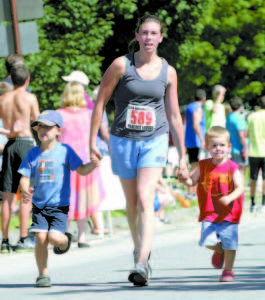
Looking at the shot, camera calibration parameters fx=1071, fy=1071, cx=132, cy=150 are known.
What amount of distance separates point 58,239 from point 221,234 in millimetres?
1351

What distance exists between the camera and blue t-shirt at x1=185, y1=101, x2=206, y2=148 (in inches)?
726

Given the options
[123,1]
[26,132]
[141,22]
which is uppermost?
[123,1]

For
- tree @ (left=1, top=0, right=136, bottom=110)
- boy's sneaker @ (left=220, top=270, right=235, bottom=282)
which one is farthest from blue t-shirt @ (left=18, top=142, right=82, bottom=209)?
tree @ (left=1, top=0, right=136, bottom=110)

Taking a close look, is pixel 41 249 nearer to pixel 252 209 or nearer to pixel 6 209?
pixel 6 209

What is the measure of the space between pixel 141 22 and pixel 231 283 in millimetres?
2186

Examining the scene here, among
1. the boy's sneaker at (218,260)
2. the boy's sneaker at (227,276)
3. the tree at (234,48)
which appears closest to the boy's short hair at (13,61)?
the boy's sneaker at (218,260)

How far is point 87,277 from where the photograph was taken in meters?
9.20

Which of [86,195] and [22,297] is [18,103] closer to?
[86,195]

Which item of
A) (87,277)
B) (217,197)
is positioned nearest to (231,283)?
(217,197)

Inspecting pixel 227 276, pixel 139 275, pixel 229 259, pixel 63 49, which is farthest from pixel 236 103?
pixel 139 275

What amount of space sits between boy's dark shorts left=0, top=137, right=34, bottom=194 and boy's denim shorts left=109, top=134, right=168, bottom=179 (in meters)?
3.05

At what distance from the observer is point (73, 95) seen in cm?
1177

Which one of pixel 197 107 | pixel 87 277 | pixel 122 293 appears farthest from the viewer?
pixel 197 107

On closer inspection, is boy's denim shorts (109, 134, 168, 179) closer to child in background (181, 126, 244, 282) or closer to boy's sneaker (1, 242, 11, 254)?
child in background (181, 126, 244, 282)
